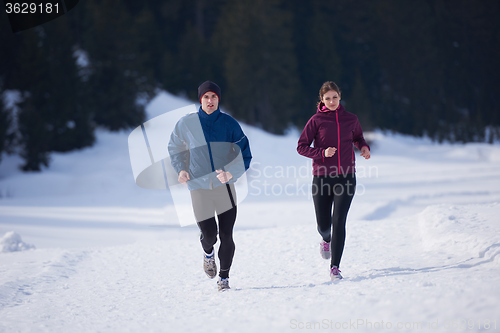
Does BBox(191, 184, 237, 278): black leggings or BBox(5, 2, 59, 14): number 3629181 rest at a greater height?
BBox(5, 2, 59, 14): number 3629181

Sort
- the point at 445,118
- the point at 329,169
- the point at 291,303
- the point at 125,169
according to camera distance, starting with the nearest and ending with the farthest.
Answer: the point at 291,303
the point at 329,169
the point at 125,169
the point at 445,118

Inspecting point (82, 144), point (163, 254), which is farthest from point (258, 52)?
point (163, 254)

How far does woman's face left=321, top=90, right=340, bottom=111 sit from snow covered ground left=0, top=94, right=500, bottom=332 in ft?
5.07

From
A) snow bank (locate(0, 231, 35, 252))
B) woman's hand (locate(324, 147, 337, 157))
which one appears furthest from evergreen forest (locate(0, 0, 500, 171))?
woman's hand (locate(324, 147, 337, 157))

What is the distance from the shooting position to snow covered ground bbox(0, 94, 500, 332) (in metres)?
3.03

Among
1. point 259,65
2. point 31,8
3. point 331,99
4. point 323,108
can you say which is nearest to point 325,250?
point 323,108

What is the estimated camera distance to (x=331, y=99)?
4008 millimetres

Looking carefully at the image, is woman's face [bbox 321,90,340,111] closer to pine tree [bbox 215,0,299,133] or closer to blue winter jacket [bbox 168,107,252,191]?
blue winter jacket [bbox 168,107,252,191]

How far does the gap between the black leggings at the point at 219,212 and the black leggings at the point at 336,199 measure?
823 millimetres

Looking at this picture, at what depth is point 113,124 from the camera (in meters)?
21.2

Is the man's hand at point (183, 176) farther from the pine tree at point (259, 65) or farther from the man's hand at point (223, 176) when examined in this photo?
the pine tree at point (259, 65)

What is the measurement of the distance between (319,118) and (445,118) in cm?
3427

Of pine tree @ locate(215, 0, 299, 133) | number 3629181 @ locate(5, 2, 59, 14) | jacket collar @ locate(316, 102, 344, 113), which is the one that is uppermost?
number 3629181 @ locate(5, 2, 59, 14)

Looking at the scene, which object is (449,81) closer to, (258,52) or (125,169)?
(258,52)
